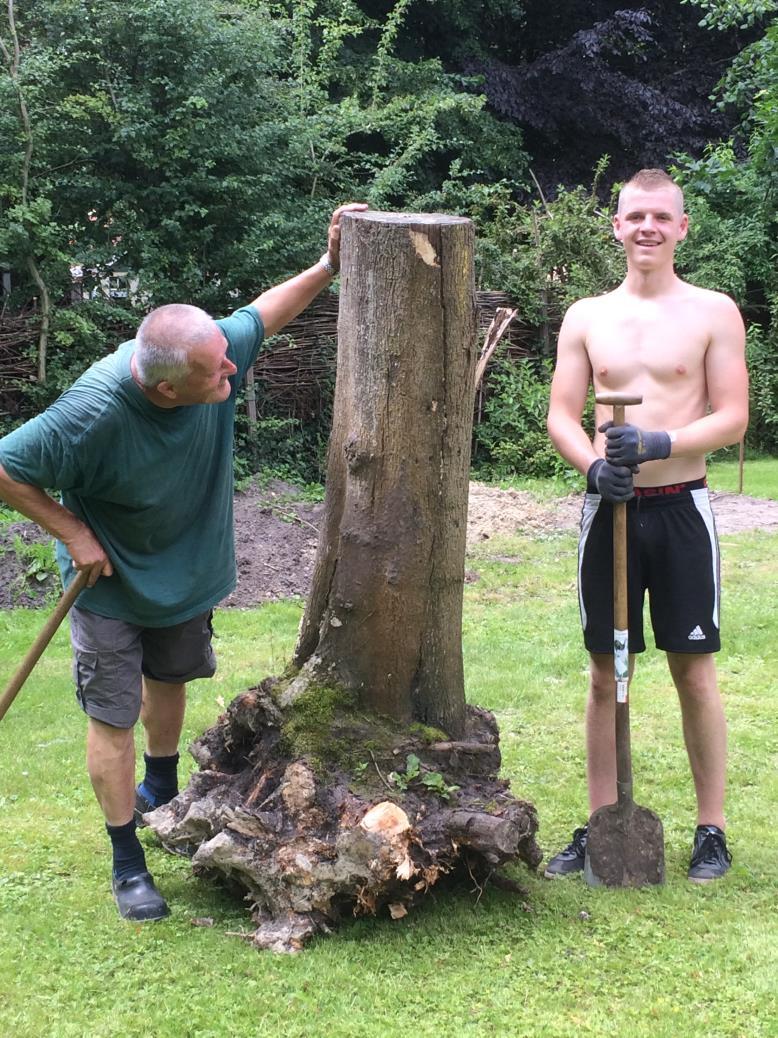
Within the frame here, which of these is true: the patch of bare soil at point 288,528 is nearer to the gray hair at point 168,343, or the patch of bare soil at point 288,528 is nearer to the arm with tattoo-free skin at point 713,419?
the gray hair at point 168,343

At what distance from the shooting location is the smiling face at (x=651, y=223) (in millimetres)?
3373

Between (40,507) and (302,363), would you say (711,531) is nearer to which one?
(40,507)

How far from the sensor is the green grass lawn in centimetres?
268

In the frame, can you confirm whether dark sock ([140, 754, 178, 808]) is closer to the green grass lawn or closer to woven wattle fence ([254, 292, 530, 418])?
the green grass lawn

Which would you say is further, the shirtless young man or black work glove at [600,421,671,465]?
the shirtless young man

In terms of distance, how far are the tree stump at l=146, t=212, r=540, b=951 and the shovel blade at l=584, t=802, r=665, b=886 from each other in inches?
8.5

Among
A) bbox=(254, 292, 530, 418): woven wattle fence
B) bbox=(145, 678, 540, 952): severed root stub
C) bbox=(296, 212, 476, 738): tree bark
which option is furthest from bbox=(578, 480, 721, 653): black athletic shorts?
bbox=(254, 292, 530, 418): woven wattle fence

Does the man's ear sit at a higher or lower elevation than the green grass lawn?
higher

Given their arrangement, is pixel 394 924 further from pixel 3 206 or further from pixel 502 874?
pixel 3 206

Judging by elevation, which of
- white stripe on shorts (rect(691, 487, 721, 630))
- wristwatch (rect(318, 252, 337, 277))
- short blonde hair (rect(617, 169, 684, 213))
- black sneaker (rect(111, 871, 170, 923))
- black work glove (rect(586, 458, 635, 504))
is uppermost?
short blonde hair (rect(617, 169, 684, 213))

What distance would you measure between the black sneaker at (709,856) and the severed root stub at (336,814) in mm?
552

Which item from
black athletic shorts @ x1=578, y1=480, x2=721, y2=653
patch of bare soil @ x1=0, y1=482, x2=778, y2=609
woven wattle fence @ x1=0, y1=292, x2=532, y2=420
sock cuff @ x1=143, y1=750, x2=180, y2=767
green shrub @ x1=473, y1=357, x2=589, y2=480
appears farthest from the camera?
green shrub @ x1=473, y1=357, x2=589, y2=480

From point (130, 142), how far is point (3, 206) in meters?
1.41

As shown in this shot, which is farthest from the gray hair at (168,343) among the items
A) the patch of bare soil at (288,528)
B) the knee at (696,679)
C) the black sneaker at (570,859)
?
the patch of bare soil at (288,528)
